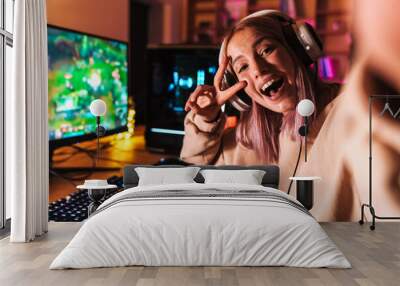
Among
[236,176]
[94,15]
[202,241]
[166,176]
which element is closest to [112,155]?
[166,176]

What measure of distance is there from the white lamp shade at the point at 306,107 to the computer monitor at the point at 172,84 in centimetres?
107

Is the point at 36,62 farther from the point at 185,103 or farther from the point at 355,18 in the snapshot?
the point at 355,18

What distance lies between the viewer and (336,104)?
6.68 metres

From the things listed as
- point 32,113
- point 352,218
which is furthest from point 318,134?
point 32,113

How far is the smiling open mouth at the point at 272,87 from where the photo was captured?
6.76m

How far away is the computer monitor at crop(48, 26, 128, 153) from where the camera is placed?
6.37 m

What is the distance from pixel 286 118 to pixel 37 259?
3111 millimetres

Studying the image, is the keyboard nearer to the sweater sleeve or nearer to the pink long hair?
the sweater sleeve

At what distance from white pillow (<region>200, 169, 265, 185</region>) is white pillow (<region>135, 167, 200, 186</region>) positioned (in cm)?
18

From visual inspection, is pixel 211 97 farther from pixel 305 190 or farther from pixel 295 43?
pixel 305 190

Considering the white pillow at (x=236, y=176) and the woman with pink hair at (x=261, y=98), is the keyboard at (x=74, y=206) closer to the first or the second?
the woman with pink hair at (x=261, y=98)

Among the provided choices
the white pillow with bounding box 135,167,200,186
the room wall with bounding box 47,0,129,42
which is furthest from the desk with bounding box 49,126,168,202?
the room wall with bounding box 47,0,129,42

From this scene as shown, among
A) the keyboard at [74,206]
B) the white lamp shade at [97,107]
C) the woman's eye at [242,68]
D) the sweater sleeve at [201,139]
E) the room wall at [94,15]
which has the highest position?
the room wall at [94,15]

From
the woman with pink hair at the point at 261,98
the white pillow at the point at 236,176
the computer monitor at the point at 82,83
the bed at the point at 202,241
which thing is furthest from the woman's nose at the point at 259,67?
the bed at the point at 202,241
